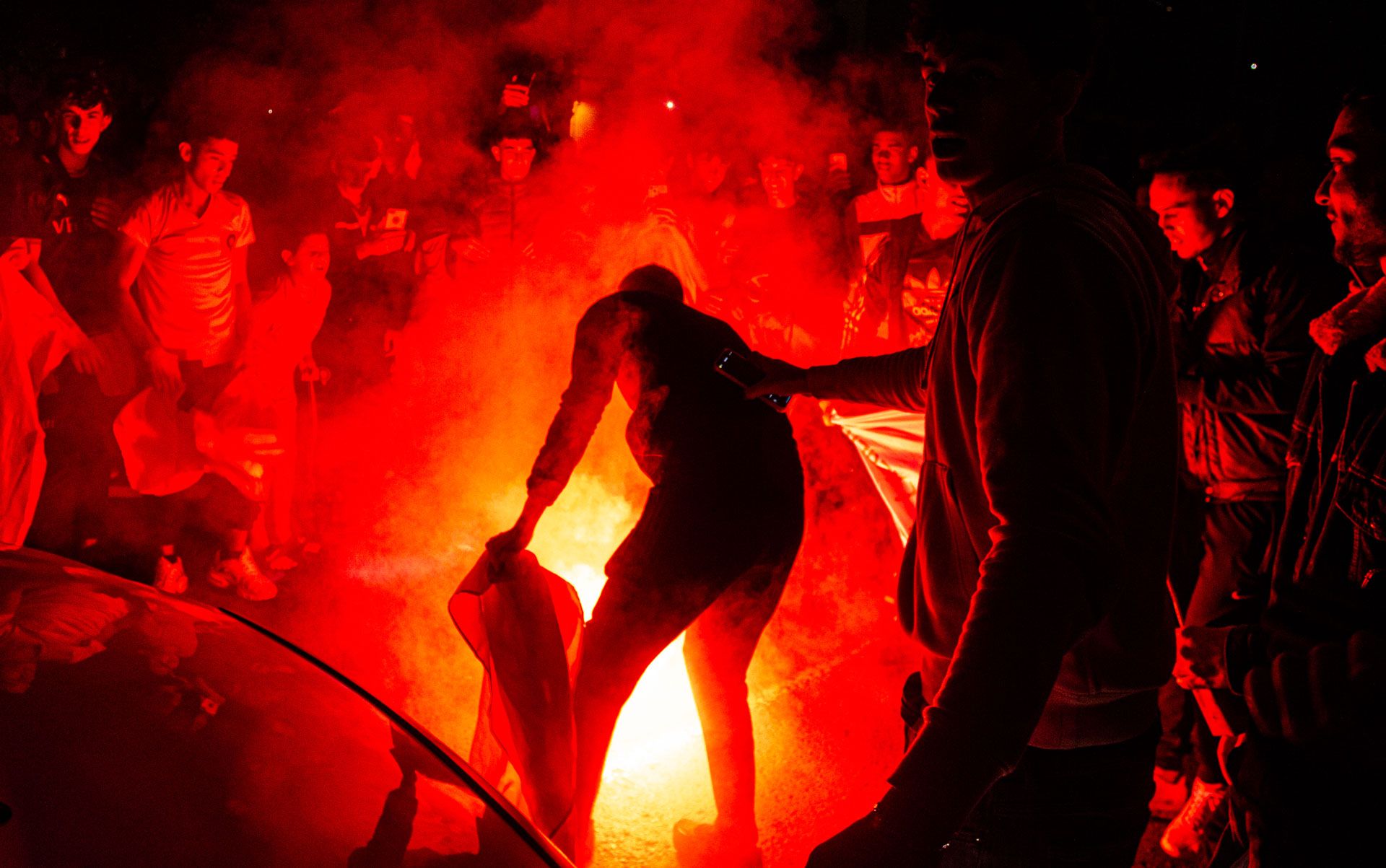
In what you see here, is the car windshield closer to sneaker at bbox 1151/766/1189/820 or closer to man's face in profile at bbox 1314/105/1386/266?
man's face in profile at bbox 1314/105/1386/266

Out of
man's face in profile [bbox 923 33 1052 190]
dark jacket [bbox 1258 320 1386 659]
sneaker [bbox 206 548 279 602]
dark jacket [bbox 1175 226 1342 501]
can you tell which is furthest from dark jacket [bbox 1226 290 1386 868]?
sneaker [bbox 206 548 279 602]

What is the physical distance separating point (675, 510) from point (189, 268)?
2.37 m

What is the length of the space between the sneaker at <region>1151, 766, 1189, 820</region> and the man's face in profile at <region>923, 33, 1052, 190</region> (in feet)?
9.60

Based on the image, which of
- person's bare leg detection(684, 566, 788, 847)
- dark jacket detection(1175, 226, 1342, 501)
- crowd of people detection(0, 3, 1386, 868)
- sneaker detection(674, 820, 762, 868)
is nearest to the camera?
crowd of people detection(0, 3, 1386, 868)

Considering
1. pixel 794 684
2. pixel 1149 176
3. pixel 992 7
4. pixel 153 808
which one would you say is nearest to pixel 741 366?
pixel 992 7

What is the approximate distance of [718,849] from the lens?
296cm

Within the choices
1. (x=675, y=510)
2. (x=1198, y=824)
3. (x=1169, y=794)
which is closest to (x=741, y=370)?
(x=675, y=510)

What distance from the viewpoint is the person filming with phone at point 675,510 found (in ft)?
8.59

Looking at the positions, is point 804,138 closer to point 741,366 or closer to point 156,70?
Result: point 741,366

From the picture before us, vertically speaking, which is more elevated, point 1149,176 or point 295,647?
point 1149,176

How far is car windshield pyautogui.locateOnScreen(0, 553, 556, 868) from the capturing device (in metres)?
1.08

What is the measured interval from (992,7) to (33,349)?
3.53m

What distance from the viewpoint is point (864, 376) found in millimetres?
2121

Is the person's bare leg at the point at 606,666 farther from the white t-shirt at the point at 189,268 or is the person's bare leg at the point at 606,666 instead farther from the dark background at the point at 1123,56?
the white t-shirt at the point at 189,268
